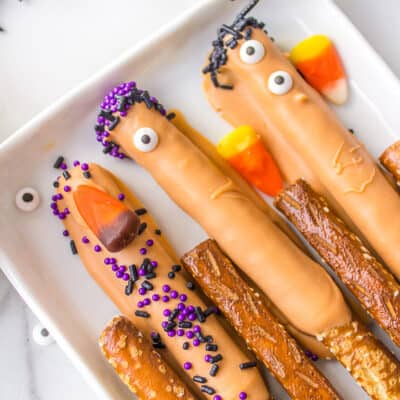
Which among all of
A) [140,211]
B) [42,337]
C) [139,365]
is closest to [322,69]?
[140,211]

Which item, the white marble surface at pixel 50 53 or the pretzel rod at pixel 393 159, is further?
the white marble surface at pixel 50 53

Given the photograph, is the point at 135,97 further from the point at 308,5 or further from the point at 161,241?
the point at 308,5

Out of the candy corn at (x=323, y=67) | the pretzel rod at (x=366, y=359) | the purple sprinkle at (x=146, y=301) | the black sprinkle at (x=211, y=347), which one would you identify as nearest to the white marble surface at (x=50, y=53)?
the candy corn at (x=323, y=67)

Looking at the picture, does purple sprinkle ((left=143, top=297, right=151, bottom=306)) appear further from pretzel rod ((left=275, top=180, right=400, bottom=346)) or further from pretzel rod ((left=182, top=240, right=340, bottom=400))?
pretzel rod ((left=275, top=180, right=400, bottom=346))

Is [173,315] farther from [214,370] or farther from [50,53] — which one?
[50,53]

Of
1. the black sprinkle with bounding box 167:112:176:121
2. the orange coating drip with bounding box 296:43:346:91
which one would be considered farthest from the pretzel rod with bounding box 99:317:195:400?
the orange coating drip with bounding box 296:43:346:91

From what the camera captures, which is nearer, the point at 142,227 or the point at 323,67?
the point at 142,227

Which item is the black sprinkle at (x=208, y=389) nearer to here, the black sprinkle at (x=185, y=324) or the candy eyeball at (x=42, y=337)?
the black sprinkle at (x=185, y=324)
